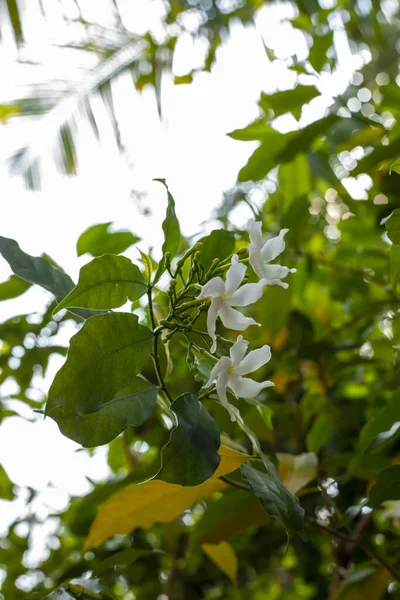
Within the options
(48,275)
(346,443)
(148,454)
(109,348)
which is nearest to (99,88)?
(148,454)

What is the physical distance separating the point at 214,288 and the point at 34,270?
0.73 ft

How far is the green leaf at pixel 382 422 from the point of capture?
2.49ft

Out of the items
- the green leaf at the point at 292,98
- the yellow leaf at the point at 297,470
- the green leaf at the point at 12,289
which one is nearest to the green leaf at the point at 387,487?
the yellow leaf at the point at 297,470

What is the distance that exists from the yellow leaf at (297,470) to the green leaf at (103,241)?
0.37 m

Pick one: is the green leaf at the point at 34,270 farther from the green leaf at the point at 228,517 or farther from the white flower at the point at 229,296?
the green leaf at the point at 228,517

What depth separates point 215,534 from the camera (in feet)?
2.89

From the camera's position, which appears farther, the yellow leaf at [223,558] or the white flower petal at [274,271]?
the yellow leaf at [223,558]

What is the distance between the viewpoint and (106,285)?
56 centimetres

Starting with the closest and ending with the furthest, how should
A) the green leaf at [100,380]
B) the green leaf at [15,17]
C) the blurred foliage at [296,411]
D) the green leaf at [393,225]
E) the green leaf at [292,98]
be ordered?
the green leaf at [100,380], the green leaf at [393,225], the blurred foliage at [296,411], the green leaf at [292,98], the green leaf at [15,17]

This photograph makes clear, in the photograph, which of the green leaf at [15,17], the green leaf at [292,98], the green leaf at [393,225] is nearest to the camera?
the green leaf at [393,225]

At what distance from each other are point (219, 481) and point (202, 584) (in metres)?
0.85

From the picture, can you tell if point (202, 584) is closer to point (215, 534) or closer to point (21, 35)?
point (215, 534)

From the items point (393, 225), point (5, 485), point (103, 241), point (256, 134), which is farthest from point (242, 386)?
point (5, 485)

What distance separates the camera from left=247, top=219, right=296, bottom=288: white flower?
1.87ft
